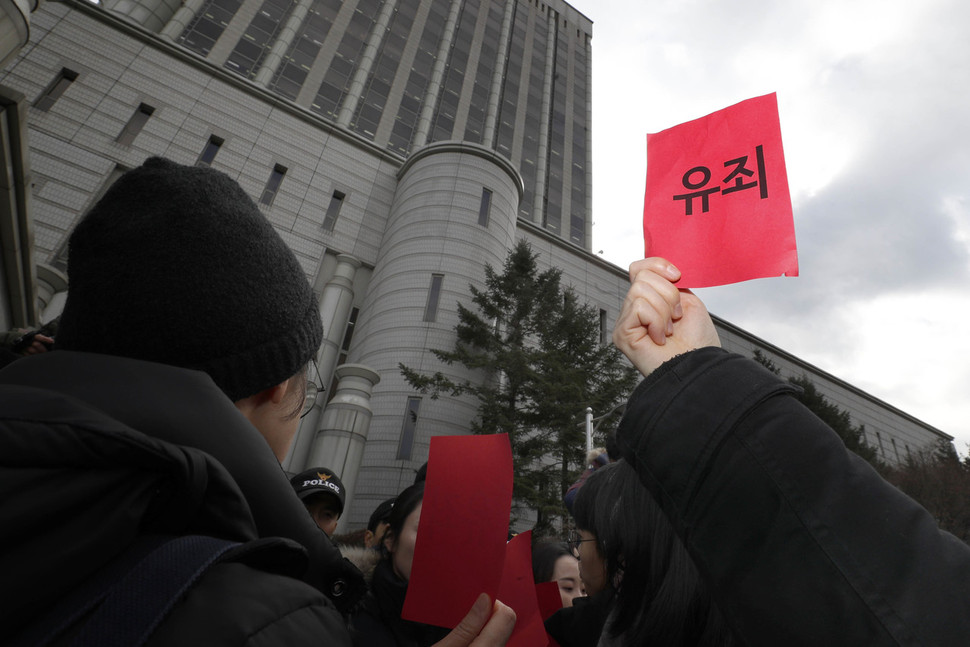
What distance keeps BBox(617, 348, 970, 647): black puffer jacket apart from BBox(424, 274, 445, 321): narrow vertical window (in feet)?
53.2

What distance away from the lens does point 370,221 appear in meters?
20.6

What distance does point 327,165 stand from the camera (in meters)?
20.6

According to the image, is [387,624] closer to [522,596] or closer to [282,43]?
[522,596]

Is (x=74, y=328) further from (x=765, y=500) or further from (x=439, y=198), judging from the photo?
(x=439, y=198)

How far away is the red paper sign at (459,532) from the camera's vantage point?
3.78 feet

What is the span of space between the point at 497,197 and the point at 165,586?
786 inches

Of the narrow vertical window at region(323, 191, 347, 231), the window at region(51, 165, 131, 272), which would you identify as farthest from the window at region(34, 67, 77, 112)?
the narrow vertical window at region(323, 191, 347, 231)

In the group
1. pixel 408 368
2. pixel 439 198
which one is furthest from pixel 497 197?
pixel 408 368

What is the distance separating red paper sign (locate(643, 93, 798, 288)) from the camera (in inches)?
51.3

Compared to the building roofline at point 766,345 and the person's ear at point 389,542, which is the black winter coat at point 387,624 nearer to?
the person's ear at point 389,542

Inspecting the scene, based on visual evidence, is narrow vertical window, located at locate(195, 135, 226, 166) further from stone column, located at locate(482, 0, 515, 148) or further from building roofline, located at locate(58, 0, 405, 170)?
stone column, located at locate(482, 0, 515, 148)

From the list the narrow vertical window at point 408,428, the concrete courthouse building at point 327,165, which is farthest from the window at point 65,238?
the narrow vertical window at point 408,428

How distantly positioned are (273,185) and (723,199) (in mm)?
20517

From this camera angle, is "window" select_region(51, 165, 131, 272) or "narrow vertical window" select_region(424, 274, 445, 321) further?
"narrow vertical window" select_region(424, 274, 445, 321)
